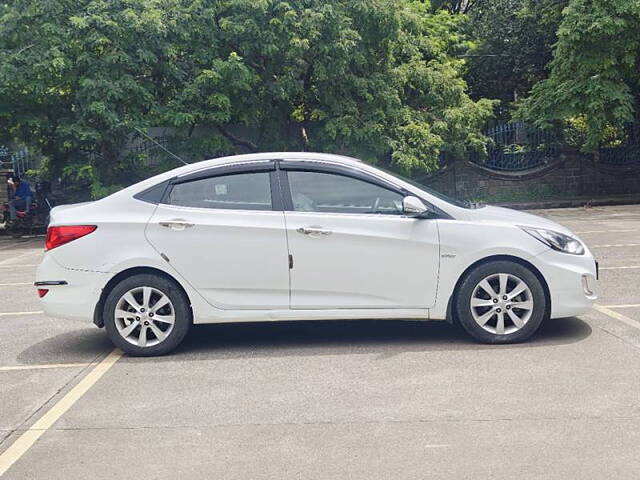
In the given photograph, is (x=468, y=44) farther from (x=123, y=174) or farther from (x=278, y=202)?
(x=278, y=202)

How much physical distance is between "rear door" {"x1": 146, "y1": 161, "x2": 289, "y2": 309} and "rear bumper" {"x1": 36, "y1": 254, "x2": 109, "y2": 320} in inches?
23.6

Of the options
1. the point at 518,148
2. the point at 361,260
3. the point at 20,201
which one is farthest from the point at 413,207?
the point at 518,148

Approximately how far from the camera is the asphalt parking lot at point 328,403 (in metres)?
4.05

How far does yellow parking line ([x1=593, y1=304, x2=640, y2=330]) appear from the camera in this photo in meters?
6.85

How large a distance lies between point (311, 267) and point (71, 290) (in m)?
1.99

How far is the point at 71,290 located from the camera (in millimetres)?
6352

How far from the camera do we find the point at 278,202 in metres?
6.39

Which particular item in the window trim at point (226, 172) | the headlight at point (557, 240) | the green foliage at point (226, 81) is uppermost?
the green foliage at point (226, 81)

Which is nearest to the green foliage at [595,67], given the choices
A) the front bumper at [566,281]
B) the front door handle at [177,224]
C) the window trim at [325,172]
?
the front bumper at [566,281]

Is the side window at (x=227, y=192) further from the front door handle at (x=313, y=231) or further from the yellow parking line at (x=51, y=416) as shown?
the yellow parking line at (x=51, y=416)

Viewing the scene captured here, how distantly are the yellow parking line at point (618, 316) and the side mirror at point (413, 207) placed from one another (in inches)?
87.1

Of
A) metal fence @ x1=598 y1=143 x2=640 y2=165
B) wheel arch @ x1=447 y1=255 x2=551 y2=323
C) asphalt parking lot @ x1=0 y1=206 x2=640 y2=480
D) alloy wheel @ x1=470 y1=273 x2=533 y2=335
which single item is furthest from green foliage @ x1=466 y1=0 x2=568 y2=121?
alloy wheel @ x1=470 y1=273 x2=533 y2=335

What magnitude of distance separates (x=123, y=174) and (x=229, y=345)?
46.8 feet

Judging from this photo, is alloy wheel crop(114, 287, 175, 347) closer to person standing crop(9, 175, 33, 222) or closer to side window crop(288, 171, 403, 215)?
side window crop(288, 171, 403, 215)
